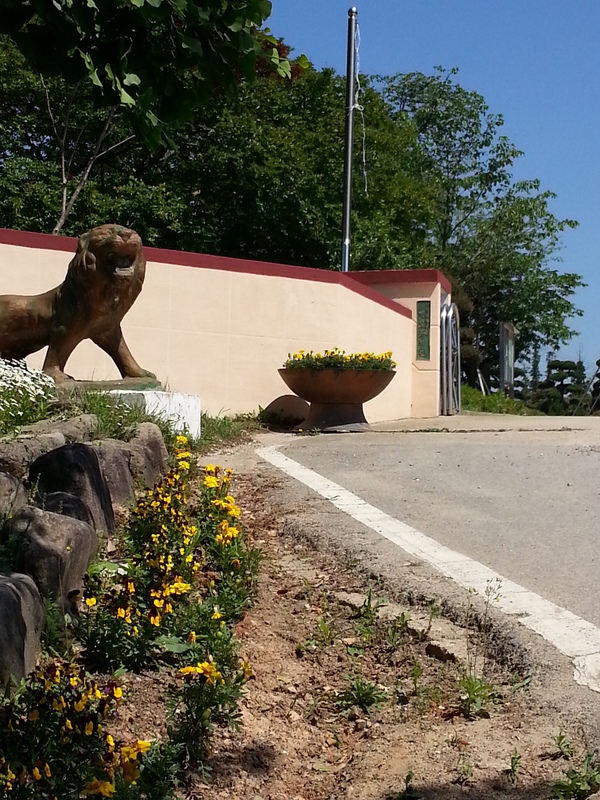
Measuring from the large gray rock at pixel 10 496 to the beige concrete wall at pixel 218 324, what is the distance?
6011 mm

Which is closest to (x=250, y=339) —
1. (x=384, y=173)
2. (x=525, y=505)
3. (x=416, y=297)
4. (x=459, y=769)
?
(x=416, y=297)

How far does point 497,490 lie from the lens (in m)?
6.54

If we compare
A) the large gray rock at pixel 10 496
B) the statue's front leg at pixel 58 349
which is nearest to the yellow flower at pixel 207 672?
the large gray rock at pixel 10 496

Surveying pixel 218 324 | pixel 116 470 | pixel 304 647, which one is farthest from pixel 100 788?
pixel 218 324

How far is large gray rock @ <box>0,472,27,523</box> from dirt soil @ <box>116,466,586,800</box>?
109 centimetres

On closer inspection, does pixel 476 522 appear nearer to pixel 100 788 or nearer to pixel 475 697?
pixel 475 697

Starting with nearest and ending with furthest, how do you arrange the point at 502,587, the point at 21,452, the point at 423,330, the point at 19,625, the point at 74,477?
the point at 19,625 → the point at 502,587 → the point at 74,477 → the point at 21,452 → the point at 423,330

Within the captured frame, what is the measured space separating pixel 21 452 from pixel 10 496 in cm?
70

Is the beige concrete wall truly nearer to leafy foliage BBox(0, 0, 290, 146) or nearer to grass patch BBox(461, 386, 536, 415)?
leafy foliage BBox(0, 0, 290, 146)

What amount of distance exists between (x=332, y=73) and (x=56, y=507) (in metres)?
20.4

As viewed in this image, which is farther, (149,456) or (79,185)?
(79,185)

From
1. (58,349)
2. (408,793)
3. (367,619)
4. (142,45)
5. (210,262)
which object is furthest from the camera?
(210,262)

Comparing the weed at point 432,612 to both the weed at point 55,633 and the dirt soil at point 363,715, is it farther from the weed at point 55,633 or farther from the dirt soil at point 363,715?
the weed at point 55,633

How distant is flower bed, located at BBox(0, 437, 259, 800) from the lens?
241 centimetres
